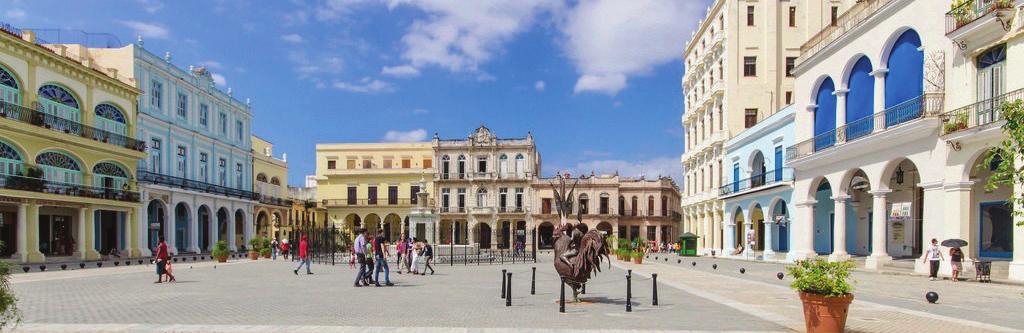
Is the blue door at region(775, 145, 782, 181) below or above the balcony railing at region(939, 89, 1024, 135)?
below

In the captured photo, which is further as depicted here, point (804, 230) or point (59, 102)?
point (59, 102)

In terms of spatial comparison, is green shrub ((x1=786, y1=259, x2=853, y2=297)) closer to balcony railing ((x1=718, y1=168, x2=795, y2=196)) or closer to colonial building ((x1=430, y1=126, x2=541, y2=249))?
balcony railing ((x1=718, y1=168, x2=795, y2=196))

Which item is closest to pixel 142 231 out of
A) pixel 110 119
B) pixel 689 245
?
pixel 110 119

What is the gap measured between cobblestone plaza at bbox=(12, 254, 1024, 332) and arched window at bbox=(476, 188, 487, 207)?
46.7 meters

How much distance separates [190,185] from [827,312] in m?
42.7

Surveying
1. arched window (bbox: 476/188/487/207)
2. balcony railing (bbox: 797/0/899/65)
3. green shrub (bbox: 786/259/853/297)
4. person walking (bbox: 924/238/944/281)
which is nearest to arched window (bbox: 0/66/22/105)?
green shrub (bbox: 786/259/853/297)

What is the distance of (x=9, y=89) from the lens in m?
29.2

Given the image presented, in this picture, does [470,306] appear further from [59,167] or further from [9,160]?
[59,167]

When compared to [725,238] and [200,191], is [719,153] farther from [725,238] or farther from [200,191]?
[200,191]

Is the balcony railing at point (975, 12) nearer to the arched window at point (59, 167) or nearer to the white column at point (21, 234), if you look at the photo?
the white column at point (21, 234)

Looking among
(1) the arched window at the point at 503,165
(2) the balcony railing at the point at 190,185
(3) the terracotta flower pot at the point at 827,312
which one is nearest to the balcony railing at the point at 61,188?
(2) the balcony railing at the point at 190,185

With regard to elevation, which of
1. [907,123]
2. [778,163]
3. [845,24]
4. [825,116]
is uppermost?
[845,24]

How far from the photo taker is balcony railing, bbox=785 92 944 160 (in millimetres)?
20203

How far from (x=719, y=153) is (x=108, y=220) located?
36.1 meters
